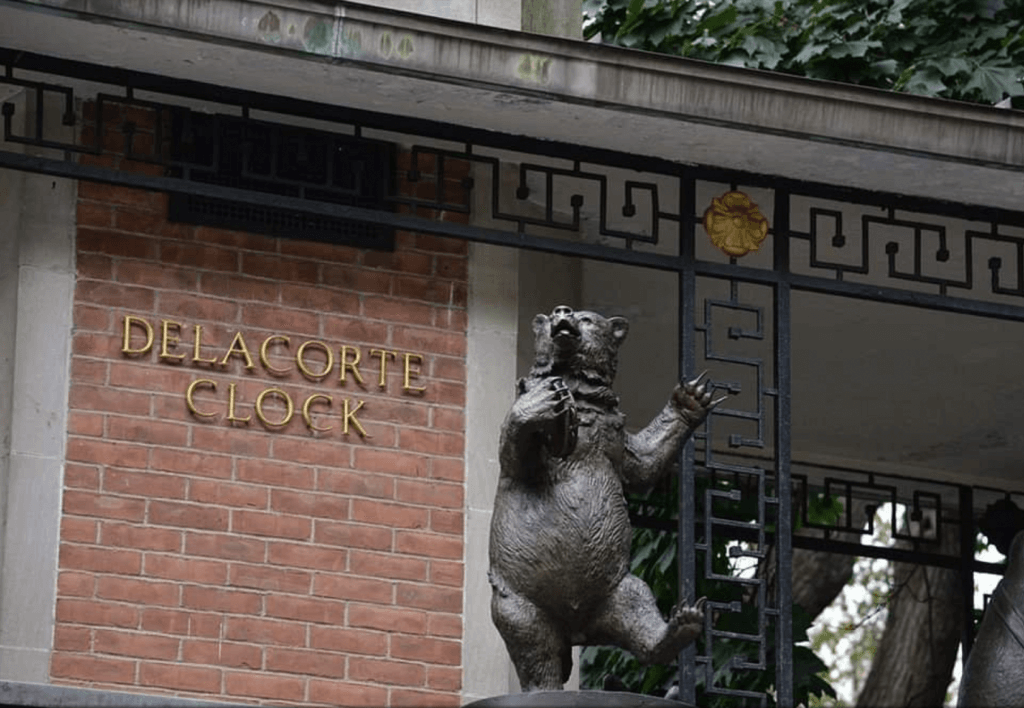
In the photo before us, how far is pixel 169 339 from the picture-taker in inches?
492

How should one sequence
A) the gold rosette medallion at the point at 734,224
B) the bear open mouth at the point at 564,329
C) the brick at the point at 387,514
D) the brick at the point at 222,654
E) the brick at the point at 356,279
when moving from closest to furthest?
1. the bear open mouth at the point at 564,329
2. the brick at the point at 222,654
3. the brick at the point at 387,514
4. the brick at the point at 356,279
5. the gold rosette medallion at the point at 734,224

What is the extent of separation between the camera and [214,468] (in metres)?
12.4

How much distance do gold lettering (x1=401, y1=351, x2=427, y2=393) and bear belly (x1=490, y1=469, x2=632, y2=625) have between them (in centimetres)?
133

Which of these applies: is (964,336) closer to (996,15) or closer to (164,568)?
(996,15)

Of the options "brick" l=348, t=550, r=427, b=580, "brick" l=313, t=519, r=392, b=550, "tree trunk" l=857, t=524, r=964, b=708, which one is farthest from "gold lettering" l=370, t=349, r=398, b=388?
"tree trunk" l=857, t=524, r=964, b=708

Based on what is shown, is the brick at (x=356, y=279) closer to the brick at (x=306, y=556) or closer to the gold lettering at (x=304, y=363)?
the gold lettering at (x=304, y=363)

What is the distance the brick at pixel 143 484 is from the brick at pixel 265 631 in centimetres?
56

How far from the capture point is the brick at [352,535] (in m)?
12.5

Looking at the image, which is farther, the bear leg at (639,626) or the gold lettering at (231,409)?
the gold lettering at (231,409)

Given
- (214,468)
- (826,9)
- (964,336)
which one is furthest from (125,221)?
(826,9)

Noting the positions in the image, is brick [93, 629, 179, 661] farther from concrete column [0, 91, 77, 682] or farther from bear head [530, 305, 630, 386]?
bear head [530, 305, 630, 386]

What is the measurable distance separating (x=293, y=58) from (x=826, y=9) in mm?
6083

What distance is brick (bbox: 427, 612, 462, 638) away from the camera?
41.1 feet

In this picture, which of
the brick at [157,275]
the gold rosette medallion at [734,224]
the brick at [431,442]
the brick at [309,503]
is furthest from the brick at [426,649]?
the gold rosette medallion at [734,224]
